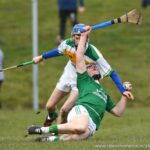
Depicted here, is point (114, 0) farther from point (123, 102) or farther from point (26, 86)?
point (123, 102)

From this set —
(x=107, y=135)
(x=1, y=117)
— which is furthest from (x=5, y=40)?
(x=107, y=135)

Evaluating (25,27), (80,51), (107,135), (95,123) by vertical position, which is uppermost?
(80,51)

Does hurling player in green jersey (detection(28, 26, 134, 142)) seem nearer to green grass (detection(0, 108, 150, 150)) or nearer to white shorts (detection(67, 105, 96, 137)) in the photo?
white shorts (detection(67, 105, 96, 137))

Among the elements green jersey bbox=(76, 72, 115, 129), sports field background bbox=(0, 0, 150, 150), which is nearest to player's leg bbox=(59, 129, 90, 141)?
green jersey bbox=(76, 72, 115, 129)

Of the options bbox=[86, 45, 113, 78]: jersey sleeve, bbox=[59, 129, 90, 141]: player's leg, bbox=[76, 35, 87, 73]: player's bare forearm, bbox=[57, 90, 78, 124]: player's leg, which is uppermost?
bbox=[76, 35, 87, 73]: player's bare forearm

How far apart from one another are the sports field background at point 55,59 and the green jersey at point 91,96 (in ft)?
12.9

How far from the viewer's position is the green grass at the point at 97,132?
44.2ft

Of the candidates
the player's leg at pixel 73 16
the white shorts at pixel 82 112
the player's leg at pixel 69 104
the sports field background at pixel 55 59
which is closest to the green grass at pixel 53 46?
the sports field background at pixel 55 59

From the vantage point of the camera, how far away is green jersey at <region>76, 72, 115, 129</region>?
14.4 metres

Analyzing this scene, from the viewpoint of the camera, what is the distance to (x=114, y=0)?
36.0 meters

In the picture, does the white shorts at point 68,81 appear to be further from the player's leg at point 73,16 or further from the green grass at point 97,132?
the player's leg at point 73,16

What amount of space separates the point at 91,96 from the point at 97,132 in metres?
4.28

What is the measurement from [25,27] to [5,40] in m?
2.10

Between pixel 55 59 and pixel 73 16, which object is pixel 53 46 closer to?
pixel 55 59
